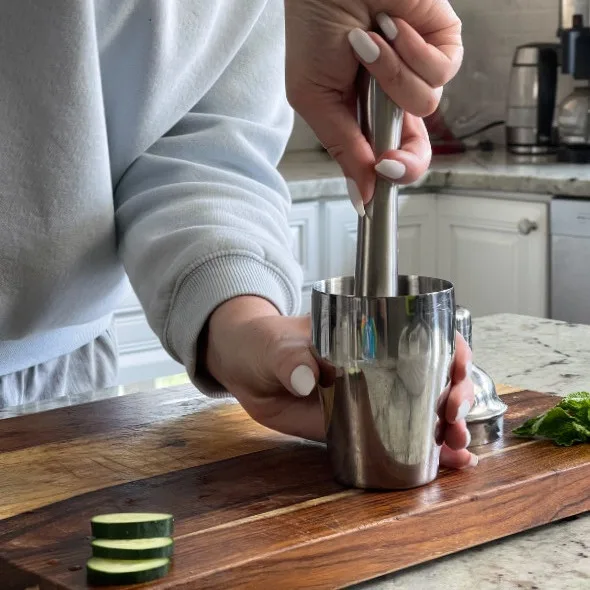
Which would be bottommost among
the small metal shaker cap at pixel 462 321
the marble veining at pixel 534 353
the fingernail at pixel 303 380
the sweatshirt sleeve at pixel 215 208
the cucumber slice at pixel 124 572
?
the marble veining at pixel 534 353

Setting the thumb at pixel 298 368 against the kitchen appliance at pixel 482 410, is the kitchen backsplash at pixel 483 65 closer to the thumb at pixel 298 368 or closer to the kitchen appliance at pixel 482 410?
the kitchen appliance at pixel 482 410

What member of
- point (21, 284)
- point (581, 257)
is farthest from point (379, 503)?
point (581, 257)

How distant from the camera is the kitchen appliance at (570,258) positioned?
2750 mm

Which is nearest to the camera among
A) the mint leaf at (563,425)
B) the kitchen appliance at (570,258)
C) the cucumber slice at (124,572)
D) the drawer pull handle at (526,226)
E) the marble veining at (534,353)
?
the cucumber slice at (124,572)

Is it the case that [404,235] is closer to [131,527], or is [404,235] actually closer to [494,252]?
[494,252]

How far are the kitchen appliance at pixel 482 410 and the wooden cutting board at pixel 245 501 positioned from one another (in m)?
0.01

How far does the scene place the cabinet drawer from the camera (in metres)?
2.99

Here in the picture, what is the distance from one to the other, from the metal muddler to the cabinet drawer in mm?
2085

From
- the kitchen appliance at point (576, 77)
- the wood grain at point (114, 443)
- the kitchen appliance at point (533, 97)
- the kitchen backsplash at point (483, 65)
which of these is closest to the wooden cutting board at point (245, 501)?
the wood grain at point (114, 443)

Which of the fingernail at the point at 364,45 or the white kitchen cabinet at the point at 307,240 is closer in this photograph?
the fingernail at the point at 364,45

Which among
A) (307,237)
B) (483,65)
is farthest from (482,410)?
(483,65)

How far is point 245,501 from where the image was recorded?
0.87 metres

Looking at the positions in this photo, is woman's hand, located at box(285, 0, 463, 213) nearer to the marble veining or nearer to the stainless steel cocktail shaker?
the stainless steel cocktail shaker

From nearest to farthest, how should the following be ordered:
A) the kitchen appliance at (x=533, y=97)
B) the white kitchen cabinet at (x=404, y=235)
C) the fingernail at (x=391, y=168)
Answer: the fingernail at (x=391, y=168), the white kitchen cabinet at (x=404, y=235), the kitchen appliance at (x=533, y=97)
